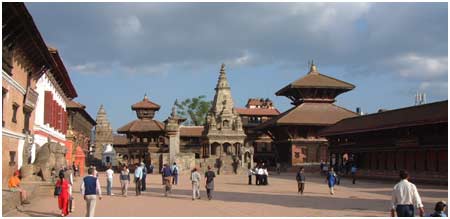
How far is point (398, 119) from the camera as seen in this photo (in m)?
35.6

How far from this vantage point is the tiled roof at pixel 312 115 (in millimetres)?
57750

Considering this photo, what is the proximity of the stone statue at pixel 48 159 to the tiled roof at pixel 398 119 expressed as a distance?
1855 cm

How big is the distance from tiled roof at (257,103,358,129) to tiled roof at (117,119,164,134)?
58.9ft

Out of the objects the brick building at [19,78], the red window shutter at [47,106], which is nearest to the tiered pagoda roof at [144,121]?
the red window shutter at [47,106]

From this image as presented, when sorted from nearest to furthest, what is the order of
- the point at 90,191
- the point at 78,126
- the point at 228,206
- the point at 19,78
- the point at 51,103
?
1. the point at 90,191
2. the point at 228,206
3. the point at 19,78
4. the point at 51,103
5. the point at 78,126

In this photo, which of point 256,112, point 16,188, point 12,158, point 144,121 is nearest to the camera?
point 16,188

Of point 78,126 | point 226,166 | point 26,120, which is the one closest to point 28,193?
point 26,120

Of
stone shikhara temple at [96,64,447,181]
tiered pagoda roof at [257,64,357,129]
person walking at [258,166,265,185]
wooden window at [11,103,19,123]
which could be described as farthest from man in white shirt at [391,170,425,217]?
tiered pagoda roof at [257,64,357,129]

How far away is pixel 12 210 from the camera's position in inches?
601

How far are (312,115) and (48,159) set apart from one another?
41.1 metres

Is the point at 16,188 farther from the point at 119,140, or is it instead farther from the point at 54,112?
the point at 119,140

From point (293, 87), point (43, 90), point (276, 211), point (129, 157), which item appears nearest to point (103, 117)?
point (129, 157)

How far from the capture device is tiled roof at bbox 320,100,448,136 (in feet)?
102

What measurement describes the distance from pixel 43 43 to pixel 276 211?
412 inches
